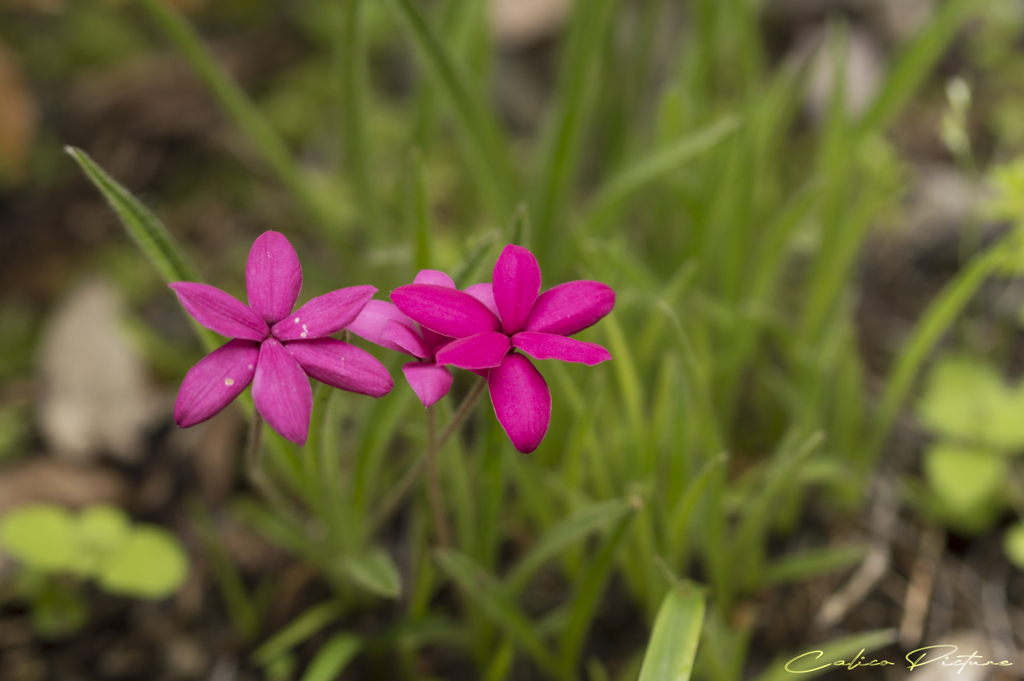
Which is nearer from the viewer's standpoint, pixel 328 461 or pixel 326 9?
pixel 328 461

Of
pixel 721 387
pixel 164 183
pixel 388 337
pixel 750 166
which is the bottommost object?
pixel 721 387

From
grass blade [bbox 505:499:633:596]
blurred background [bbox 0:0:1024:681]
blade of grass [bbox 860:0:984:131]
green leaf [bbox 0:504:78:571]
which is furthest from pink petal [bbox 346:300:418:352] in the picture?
blade of grass [bbox 860:0:984:131]

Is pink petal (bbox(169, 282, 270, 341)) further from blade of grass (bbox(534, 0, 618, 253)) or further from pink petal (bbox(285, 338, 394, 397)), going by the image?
blade of grass (bbox(534, 0, 618, 253))

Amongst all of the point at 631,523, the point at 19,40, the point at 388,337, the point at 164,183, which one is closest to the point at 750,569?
the point at 631,523

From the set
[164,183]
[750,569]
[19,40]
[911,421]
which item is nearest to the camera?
[750,569]

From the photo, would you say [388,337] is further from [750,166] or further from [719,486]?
[750,166]

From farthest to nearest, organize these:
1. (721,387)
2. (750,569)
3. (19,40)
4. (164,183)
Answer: (19,40), (164,183), (721,387), (750,569)

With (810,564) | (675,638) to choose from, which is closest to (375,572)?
(675,638)
